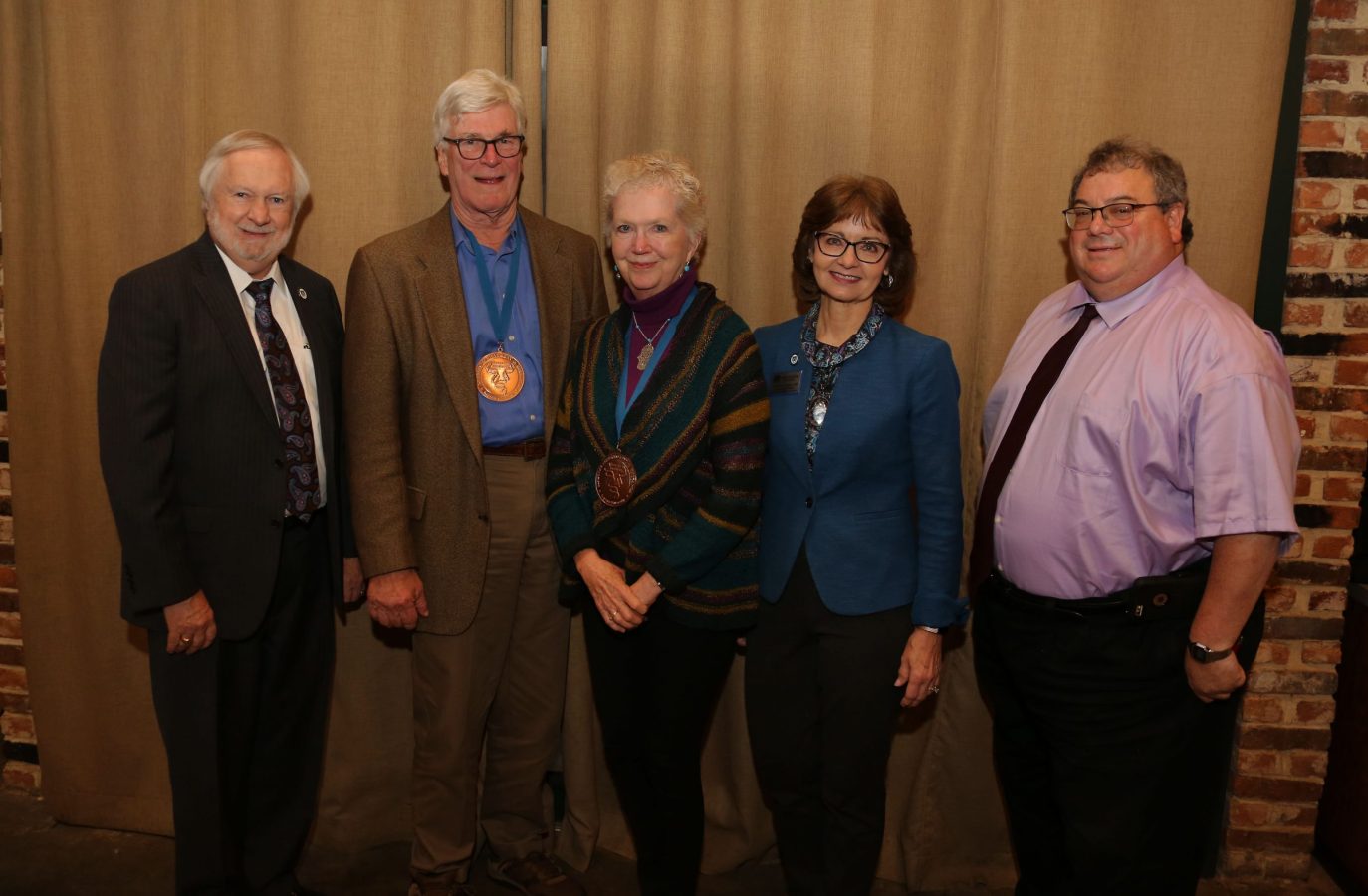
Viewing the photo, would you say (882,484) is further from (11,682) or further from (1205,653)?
(11,682)

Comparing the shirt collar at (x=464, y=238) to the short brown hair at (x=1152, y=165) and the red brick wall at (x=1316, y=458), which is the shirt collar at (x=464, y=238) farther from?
the red brick wall at (x=1316, y=458)

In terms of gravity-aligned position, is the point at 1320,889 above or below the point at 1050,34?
below

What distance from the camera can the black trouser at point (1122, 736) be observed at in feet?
6.36

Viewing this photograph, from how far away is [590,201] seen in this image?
273cm

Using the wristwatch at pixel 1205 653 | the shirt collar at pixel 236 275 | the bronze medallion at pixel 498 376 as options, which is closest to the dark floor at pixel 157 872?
the wristwatch at pixel 1205 653

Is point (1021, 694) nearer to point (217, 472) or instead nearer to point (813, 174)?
point (813, 174)

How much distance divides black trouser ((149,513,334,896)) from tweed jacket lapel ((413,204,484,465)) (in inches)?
17.9

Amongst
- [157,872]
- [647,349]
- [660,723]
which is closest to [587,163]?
[647,349]

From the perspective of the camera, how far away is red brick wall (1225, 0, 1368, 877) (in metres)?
2.41

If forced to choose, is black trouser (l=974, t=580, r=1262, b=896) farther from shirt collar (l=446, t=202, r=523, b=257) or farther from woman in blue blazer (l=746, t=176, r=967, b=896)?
shirt collar (l=446, t=202, r=523, b=257)

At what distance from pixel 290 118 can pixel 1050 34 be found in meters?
2.01

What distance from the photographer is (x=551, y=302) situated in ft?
7.93

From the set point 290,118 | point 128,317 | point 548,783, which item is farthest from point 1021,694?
point 290,118

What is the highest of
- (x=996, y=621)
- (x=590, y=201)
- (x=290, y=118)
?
(x=290, y=118)
